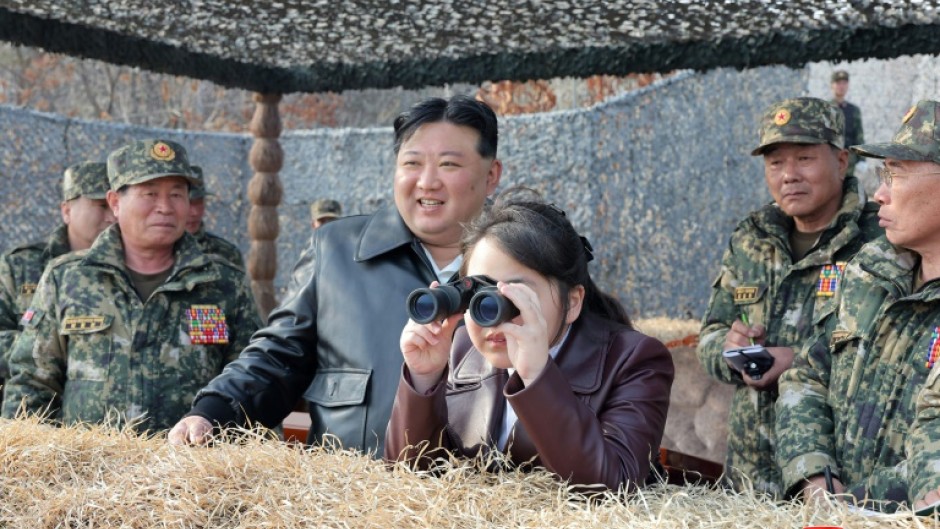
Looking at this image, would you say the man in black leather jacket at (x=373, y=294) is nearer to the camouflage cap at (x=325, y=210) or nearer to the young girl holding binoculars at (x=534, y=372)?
the young girl holding binoculars at (x=534, y=372)

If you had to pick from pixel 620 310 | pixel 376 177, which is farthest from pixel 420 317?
pixel 376 177

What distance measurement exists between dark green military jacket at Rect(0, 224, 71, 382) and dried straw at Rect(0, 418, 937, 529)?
2.40m

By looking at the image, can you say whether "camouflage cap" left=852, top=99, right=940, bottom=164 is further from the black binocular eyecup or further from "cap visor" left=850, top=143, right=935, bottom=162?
the black binocular eyecup

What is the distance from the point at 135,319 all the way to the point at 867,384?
221cm

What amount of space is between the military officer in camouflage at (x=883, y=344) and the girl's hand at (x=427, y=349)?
35.1 inches

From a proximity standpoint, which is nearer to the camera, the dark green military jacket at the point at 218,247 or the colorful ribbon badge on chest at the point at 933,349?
the colorful ribbon badge on chest at the point at 933,349

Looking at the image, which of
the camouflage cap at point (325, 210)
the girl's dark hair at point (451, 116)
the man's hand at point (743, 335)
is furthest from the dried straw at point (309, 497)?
the camouflage cap at point (325, 210)

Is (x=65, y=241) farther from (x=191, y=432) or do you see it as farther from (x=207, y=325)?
(x=191, y=432)

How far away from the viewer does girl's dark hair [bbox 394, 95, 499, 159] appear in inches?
104

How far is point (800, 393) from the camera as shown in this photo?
2611 millimetres

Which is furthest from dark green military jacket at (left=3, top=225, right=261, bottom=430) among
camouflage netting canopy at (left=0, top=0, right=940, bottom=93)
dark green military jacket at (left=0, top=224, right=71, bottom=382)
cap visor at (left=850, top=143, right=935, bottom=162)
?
cap visor at (left=850, top=143, right=935, bottom=162)

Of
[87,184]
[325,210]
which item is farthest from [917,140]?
[325,210]

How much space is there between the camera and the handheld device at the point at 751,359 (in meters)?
3.28

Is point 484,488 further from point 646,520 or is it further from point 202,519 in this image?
point 202,519
